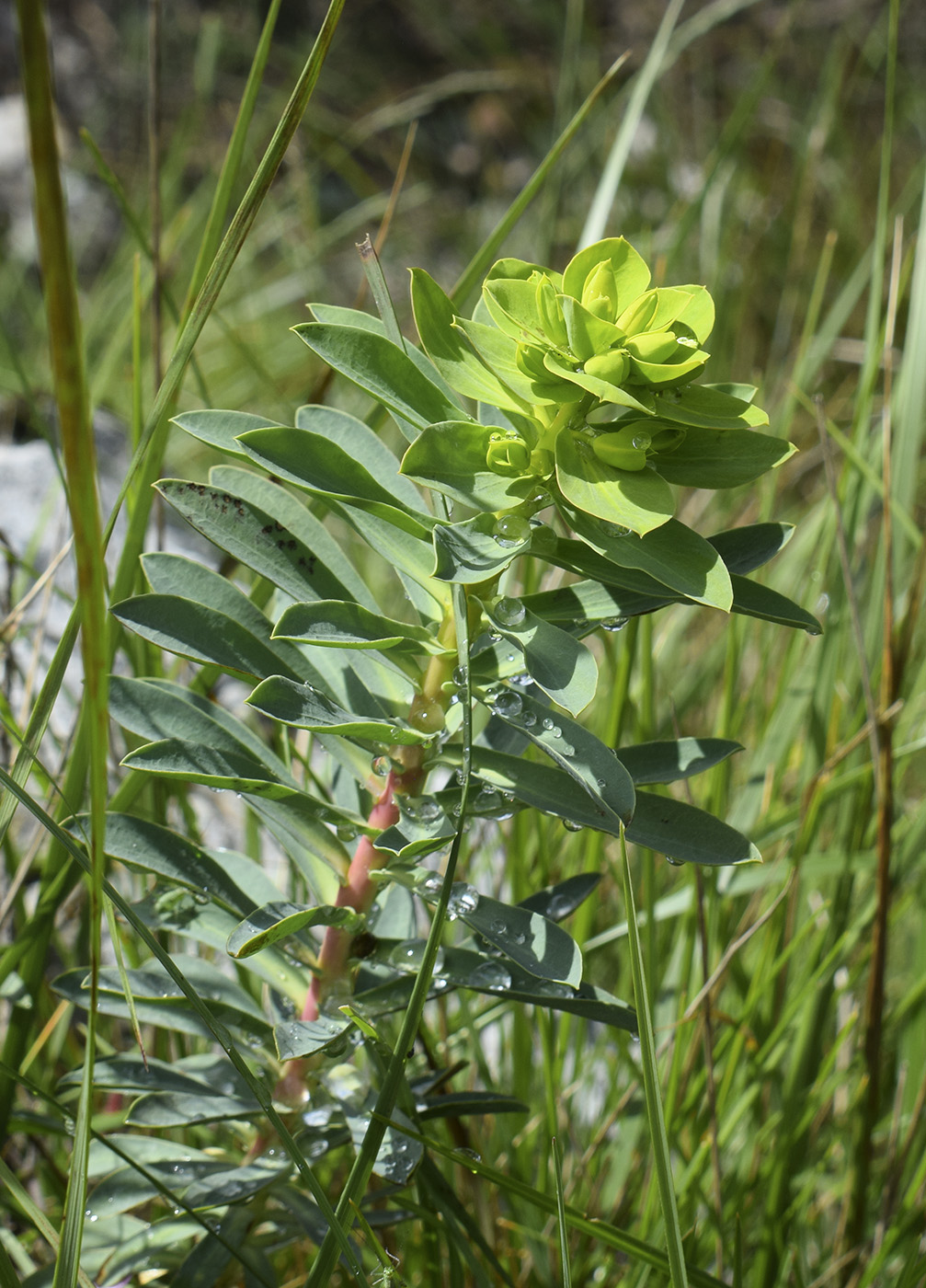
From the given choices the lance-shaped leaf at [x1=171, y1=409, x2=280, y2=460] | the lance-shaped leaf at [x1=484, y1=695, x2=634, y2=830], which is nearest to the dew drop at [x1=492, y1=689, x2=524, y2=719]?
the lance-shaped leaf at [x1=484, y1=695, x2=634, y2=830]

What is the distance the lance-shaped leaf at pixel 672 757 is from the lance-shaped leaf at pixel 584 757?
0.08m

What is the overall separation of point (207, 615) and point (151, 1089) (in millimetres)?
339

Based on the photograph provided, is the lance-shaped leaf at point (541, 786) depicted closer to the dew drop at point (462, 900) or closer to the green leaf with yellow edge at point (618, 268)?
the dew drop at point (462, 900)

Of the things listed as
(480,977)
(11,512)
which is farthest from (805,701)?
(11,512)

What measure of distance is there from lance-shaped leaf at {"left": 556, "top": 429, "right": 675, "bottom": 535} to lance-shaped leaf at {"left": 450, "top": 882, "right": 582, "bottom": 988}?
9.7 inches

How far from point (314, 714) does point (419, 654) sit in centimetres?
9

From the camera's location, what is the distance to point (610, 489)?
539 mm

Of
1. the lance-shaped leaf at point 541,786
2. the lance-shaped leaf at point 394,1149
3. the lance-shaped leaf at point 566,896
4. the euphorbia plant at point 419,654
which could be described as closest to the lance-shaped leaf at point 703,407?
the euphorbia plant at point 419,654

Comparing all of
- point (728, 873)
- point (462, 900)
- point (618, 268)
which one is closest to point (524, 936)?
point (462, 900)

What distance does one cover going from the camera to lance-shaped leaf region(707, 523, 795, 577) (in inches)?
23.1

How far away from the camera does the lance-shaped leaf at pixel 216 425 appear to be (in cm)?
58

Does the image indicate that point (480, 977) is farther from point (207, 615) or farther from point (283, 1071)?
point (207, 615)

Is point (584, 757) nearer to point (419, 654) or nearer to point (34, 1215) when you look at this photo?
point (419, 654)

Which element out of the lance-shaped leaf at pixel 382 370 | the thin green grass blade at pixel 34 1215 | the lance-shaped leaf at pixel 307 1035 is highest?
the lance-shaped leaf at pixel 382 370
